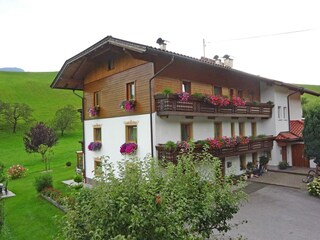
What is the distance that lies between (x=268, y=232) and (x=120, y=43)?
11158 millimetres

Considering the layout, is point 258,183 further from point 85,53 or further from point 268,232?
point 85,53

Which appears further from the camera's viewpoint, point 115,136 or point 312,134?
point 312,134

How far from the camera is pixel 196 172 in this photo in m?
6.03

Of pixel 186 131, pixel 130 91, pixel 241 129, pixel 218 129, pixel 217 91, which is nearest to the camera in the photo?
pixel 186 131

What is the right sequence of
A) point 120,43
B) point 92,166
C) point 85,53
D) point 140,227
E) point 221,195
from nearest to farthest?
point 140,227 → point 221,195 → point 120,43 → point 85,53 → point 92,166

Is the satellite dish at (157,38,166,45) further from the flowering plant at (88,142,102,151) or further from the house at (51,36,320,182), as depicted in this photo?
the flowering plant at (88,142,102,151)

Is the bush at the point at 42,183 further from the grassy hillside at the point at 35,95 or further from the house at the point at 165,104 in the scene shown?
the grassy hillside at the point at 35,95

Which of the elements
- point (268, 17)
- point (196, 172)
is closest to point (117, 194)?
point (196, 172)

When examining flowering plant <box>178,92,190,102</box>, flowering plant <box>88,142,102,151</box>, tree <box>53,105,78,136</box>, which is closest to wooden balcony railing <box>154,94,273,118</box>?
flowering plant <box>178,92,190,102</box>

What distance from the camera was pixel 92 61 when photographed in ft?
58.6

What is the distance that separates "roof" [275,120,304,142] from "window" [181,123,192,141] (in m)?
10.3

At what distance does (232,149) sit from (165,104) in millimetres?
6556

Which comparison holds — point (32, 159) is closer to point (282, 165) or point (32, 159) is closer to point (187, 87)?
point (187, 87)

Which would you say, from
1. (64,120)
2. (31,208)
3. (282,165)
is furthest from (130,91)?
(64,120)
